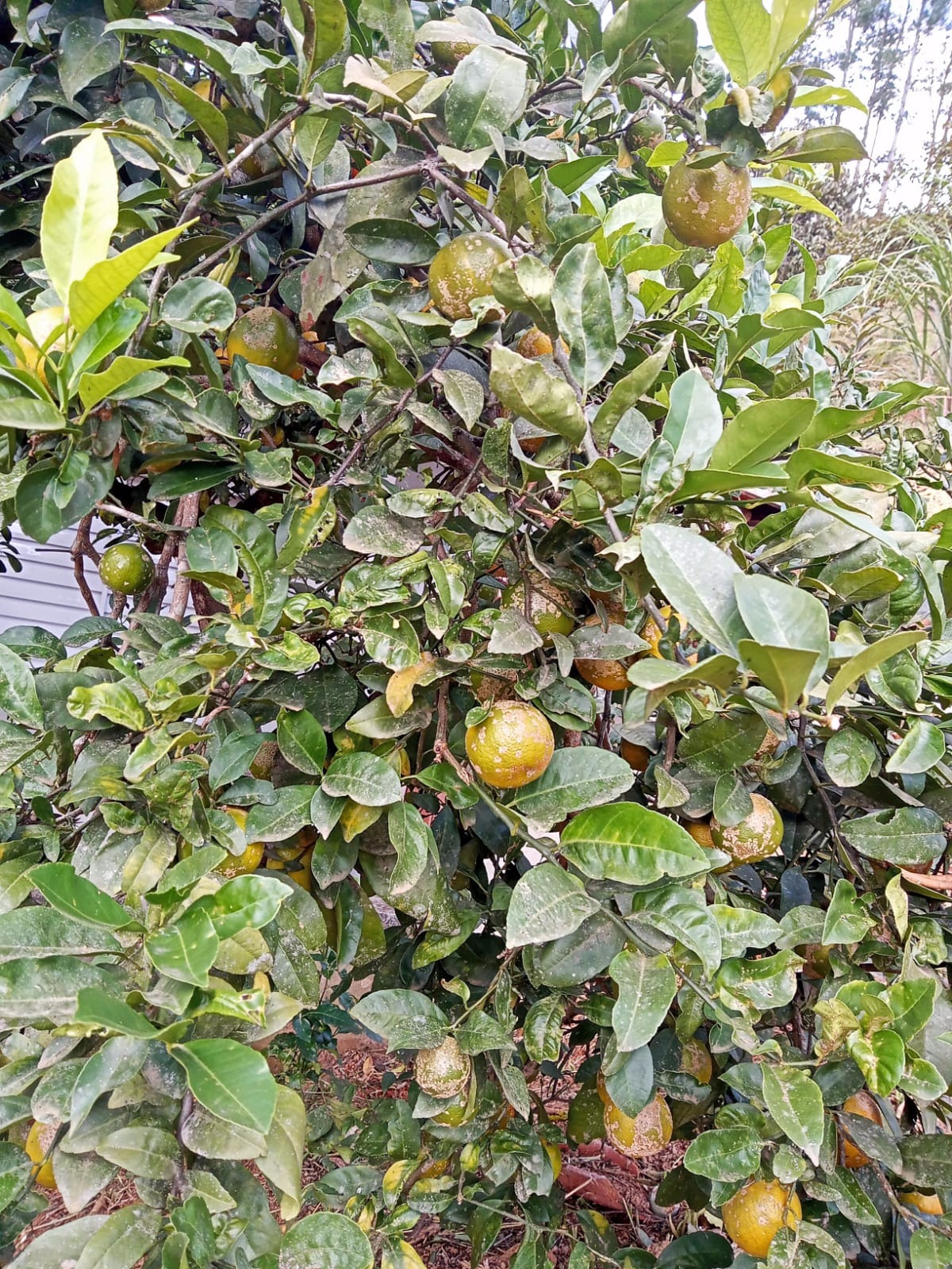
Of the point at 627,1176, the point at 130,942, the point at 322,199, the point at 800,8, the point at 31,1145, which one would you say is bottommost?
the point at 627,1176

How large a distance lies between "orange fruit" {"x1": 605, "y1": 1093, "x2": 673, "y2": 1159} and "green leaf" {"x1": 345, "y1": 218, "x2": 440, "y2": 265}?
0.83 m

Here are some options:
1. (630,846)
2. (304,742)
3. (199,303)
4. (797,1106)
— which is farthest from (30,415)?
(797,1106)

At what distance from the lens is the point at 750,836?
705mm

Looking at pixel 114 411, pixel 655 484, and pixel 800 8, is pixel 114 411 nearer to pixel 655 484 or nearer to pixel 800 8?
pixel 655 484

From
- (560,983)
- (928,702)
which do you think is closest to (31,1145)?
(560,983)

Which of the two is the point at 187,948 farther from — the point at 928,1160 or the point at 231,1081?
the point at 928,1160

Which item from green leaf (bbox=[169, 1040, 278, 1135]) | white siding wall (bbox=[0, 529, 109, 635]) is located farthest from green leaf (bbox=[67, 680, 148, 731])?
white siding wall (bbox=[0, 529, 109, 635])

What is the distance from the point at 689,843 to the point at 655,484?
258mm

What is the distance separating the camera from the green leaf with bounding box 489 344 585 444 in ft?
1.71

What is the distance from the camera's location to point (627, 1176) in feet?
5.80

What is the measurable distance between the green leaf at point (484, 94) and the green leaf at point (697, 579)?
1.42ft

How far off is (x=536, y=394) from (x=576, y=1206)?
170cm

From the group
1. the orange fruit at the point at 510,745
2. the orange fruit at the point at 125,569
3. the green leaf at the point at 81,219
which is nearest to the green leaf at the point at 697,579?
the orange fruit at the point at 510,745

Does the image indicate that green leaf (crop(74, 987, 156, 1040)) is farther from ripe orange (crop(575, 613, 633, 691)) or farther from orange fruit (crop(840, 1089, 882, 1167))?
orange fruit (crop(840, 1089, 882, 1167))
